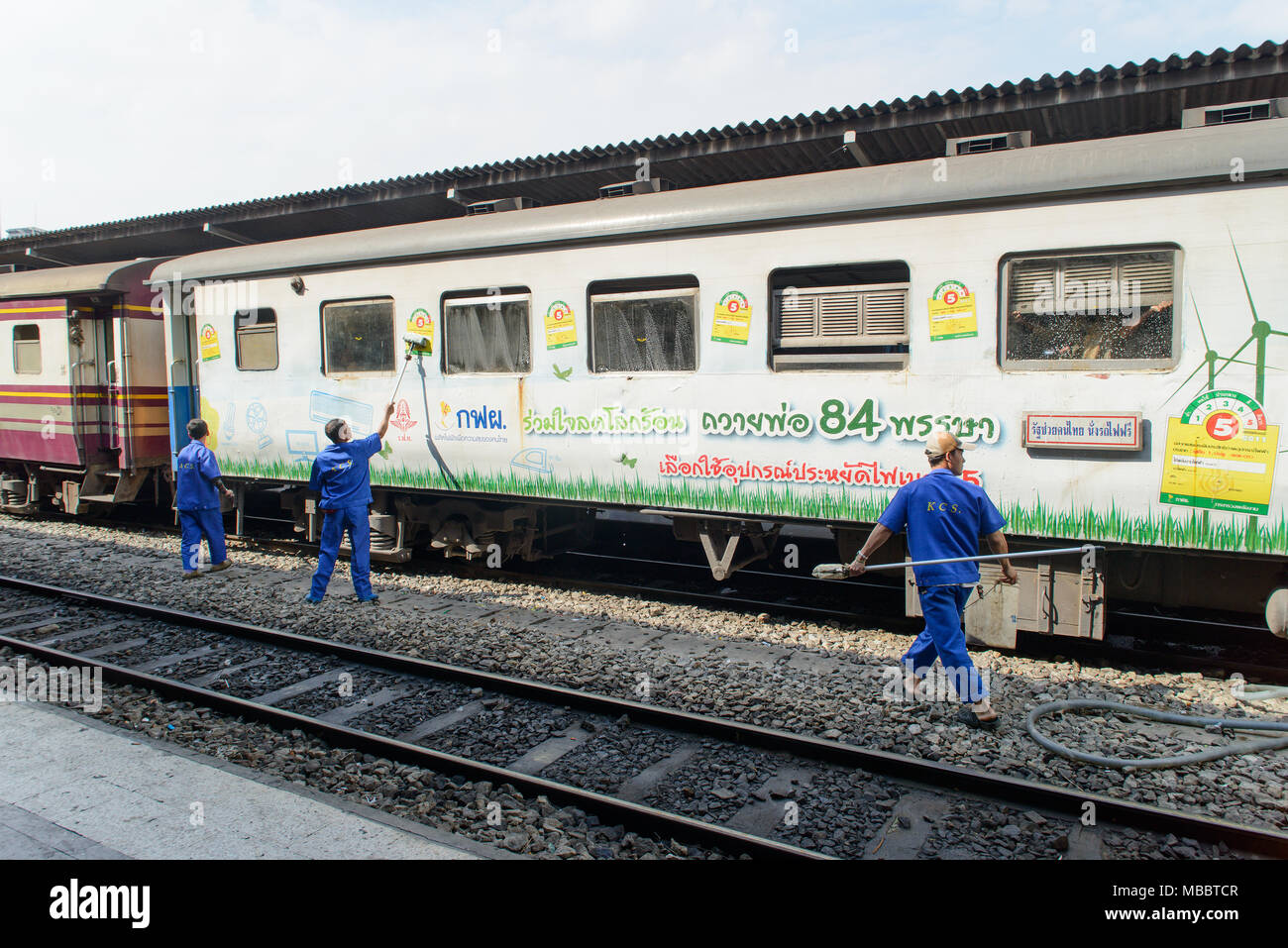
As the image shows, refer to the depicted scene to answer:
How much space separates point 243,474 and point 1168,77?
9859 mm

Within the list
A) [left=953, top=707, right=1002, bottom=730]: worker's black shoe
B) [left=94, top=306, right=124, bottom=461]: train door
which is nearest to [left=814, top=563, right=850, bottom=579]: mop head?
[left=953, top=707, right=1002, bottom=730]: worker's black shoe

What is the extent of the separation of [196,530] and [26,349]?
239 inches

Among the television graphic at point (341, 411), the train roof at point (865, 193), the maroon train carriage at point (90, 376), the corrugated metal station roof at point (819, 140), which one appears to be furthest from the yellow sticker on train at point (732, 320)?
the maroon train carriage at point (90, 376)

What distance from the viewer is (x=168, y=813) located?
153 inches

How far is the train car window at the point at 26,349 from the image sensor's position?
40.2 feet

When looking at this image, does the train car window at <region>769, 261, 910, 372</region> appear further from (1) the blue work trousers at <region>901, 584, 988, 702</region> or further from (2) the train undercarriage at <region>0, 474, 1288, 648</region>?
(1) the blue work trousers at <region>901, 584, 988, 702</region>

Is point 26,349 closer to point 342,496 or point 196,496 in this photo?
point 196,496

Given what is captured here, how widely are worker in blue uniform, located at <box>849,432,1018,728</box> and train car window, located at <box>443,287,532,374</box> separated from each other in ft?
13.1

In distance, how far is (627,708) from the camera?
509 centimetres

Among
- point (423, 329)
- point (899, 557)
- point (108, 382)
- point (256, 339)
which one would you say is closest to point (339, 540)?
point (423, 329)

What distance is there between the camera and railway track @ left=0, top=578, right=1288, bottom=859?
3.83 m

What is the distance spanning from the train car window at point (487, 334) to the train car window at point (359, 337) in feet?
2.41
